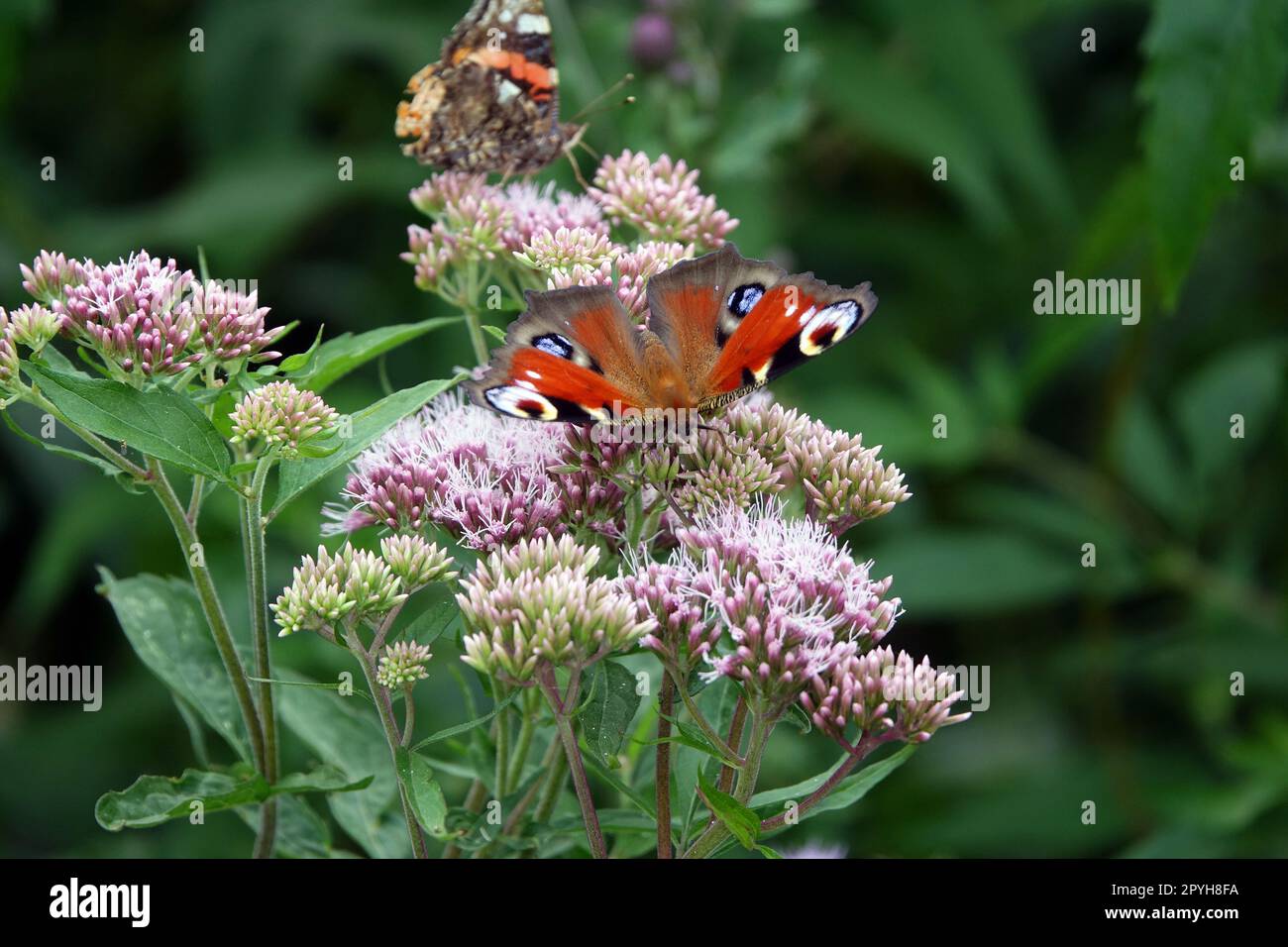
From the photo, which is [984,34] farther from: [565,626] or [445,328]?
[565,626]

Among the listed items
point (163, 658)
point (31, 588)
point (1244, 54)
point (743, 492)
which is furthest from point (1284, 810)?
point (31, 588)

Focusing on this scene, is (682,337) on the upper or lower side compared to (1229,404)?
lower

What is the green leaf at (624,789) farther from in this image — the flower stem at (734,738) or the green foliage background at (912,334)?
the green foliage background at (912,334)

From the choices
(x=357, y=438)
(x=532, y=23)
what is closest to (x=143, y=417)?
(x=357, y=438)

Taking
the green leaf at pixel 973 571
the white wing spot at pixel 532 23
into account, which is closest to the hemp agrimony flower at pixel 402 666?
the white wing spot at pixel 532 23

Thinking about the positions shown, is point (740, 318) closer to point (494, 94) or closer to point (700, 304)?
point (700, 304)

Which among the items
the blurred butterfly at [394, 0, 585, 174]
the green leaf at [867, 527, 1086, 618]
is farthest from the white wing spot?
the green leaf at [867, 527, 1086, 618]
